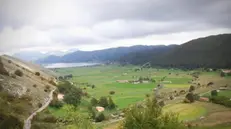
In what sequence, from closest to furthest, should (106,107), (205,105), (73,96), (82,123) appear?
(82,123) → (205,105) → (73,96) → (106,107)

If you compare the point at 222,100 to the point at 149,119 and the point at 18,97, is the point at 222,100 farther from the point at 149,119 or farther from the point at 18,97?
the point at 18,97

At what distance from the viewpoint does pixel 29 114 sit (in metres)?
76.3

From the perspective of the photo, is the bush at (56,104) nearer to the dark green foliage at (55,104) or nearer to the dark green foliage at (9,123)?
the dark green foliage at (55,104)

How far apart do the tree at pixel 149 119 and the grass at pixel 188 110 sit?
134ft

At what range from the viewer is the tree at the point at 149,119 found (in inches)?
1706

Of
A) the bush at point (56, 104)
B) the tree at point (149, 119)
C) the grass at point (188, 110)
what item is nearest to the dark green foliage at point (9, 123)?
the tree at point (149, 119)

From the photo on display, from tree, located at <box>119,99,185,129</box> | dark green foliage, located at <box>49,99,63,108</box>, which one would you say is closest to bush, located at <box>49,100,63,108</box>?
dark green foliage, located at <box>49,99,63,108</box>

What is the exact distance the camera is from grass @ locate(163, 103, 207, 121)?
3402 inches

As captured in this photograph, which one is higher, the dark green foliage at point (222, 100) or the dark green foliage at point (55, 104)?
the dark green foliage at point (55, 104)

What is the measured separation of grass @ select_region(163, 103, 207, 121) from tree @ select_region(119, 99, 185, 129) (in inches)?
1612

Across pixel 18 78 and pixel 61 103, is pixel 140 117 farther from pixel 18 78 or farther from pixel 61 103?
pixel 18 78

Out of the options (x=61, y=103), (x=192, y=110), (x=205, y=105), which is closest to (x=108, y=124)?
(x=61, y=103)

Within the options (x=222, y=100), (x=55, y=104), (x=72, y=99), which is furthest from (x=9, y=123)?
(x=222, y=100)

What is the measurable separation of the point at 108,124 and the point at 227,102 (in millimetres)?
42189
